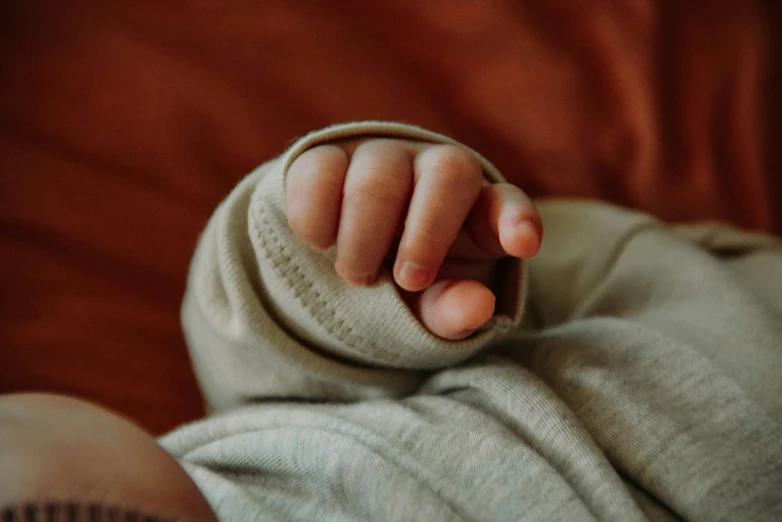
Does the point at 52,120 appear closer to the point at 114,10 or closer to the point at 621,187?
the point at 114,10

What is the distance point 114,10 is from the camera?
1.55 feet

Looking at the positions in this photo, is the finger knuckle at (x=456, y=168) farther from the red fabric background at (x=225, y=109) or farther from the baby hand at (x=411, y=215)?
the red fabric background at (x=225, y=109)

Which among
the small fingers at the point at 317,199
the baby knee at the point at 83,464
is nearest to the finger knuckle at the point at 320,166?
the small fingers at the point at 317,199

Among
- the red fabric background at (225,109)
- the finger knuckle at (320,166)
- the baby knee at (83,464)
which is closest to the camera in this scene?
the baby knee at (83,464)

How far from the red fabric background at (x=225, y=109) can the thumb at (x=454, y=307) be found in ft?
0.77

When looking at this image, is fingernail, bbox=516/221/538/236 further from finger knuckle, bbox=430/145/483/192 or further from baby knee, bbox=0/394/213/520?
baby knee, bbox=0/394/213/520

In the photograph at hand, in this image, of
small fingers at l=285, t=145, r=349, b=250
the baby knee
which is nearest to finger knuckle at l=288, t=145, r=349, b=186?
small fingers at l=285, t=145, r=349, b=250

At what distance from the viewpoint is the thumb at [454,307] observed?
30cm

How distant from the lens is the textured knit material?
1.03ft

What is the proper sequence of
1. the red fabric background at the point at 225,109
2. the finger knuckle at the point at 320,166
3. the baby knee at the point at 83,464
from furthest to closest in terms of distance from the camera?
the red fabric background at the point at 225,109, the finger knuckle at the point at 320,166, the baby knee at the point at 83,464

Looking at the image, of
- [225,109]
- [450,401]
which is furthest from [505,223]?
[225,109]

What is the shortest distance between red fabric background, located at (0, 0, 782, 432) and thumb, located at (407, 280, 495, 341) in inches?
9.2

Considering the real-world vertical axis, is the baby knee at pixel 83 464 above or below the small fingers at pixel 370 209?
below

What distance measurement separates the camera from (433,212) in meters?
0.29
